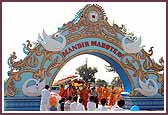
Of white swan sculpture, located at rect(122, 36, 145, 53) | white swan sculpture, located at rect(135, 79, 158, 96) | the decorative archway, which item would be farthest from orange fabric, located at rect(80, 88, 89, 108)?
white swan sculpture, located at rect(122, 36, 145, 53)

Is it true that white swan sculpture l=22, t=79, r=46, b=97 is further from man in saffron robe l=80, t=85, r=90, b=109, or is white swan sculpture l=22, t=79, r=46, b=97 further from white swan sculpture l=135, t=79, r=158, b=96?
white swan sculpture l=135, t=79, r=158, b=96

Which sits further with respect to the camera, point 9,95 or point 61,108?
point 9,95

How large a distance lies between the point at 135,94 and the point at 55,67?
107 inches

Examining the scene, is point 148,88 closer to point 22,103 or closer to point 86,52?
point 86,52

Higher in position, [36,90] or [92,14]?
[92,14]

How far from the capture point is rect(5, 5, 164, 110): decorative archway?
11.3m

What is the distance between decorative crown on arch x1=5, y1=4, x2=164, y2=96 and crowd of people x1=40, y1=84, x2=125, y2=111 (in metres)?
0.86

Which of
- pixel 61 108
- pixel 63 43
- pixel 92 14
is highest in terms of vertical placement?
pixel 92 14

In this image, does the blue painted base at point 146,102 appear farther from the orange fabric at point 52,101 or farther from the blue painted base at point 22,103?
the orange fabric at point 52,101

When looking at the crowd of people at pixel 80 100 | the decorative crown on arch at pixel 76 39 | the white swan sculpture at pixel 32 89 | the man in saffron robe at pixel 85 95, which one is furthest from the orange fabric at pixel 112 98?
the white swan sculpture at pixel 32 89

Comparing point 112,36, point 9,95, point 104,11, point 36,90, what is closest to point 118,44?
point 112,36

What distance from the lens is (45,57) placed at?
1147 centimetres

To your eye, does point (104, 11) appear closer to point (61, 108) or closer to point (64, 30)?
point (64, 30)

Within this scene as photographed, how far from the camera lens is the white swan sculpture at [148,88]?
12.1 meters
